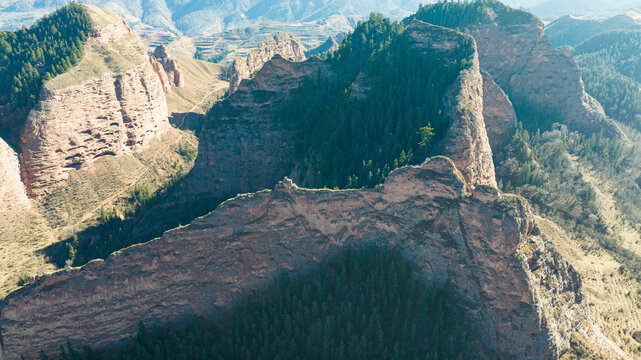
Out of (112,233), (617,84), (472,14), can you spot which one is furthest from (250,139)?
(617,84)

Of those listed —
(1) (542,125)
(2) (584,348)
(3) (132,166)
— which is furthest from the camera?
(3) (132,166)

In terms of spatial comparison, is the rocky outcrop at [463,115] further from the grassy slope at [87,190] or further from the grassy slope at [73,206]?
the grassy slope at [87,190]

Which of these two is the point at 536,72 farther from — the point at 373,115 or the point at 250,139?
the point at 250,139

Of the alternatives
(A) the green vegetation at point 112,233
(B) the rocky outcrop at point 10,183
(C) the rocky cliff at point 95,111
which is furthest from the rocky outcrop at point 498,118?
(B) the rocky outcrop at point 10,183

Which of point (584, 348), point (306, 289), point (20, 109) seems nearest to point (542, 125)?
point (584, 348)

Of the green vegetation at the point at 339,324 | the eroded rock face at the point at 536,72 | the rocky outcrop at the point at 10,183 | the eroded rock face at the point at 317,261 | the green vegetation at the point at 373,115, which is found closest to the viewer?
the eroded rock face at the point at 317,261

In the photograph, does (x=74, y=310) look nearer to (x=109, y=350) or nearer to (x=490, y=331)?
(x=109, y=350)

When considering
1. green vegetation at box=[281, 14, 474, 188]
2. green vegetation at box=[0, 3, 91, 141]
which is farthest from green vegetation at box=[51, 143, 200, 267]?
green vegetation at box=[0, 3, 91, 141]
